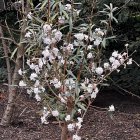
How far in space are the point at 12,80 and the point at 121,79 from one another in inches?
73.0

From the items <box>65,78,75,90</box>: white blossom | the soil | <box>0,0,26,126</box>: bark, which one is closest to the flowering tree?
<box>65,78,75,90</box>: white blossom

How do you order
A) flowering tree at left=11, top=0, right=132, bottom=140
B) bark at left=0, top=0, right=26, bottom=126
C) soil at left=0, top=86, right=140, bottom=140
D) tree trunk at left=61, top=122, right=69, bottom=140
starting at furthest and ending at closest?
1. bark at left=0, top=0, right=26, bottom=126
2. soil at left=0, top=86, right=140, bottom=140
3. tree trunk at left=61, top=122, right=69, bottom=140
4. flowering tree at left=11, top=0, right=132, bottom=140

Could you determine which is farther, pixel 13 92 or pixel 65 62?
pixel 13 92

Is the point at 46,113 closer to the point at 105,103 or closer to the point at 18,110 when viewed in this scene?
the point at 18,110

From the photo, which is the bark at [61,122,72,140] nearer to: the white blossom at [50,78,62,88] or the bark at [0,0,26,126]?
the white blossom at [50,78,62,88]

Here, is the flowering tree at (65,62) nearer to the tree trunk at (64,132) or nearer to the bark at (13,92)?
the tree trunk at (64,132)

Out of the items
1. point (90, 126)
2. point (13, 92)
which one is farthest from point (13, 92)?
point (90, 126)

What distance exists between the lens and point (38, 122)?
4.80 meters

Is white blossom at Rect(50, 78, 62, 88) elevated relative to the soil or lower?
elevated

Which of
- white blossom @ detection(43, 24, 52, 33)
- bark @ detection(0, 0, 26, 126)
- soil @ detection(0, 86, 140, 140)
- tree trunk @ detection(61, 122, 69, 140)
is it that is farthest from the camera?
bark @ detection(0, 0, 26, 126)

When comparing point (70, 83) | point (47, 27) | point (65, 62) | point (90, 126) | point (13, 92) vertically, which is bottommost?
point (90, 126)

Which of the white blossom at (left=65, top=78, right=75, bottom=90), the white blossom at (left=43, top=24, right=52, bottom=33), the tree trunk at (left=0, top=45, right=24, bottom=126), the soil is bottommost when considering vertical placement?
the soil

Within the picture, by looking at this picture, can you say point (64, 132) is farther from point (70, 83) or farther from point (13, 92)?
point (13, 92)

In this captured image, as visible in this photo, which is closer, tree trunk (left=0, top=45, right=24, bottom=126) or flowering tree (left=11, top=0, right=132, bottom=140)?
flowering tree (left=11, top=0, right=132, bottom=140)
